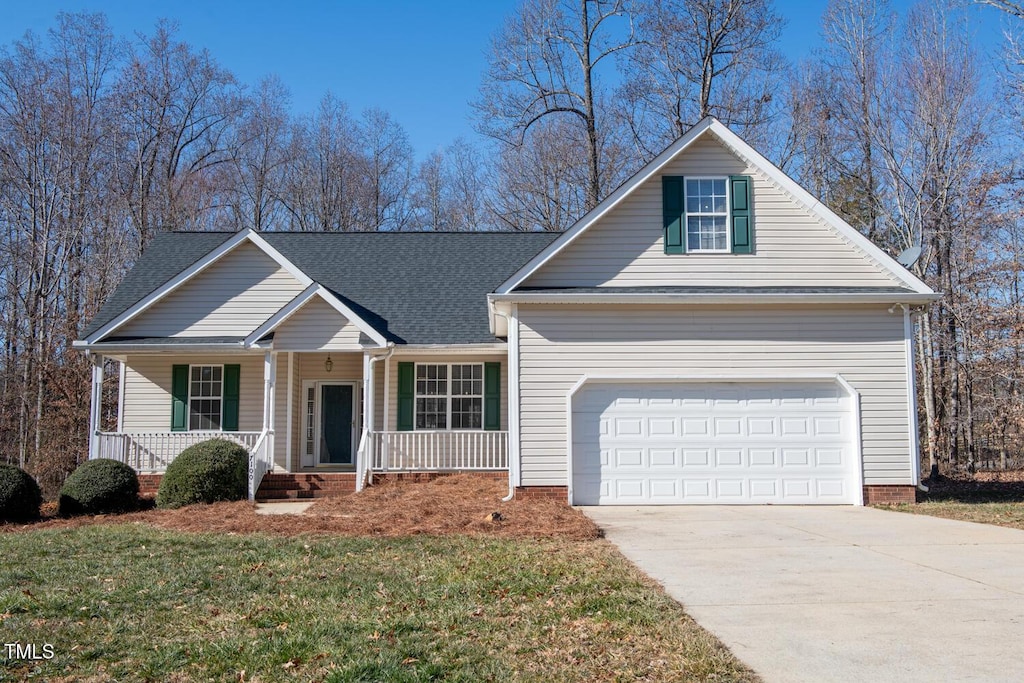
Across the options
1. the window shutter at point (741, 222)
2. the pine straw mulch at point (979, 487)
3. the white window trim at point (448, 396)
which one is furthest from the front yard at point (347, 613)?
the pine straw mulch at point (979, 487)

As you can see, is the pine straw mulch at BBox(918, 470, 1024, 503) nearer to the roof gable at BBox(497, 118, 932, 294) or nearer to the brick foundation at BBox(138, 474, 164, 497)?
the roof gable at BBox(497, 118, 932, 294)

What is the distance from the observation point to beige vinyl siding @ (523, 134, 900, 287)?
14219 mm

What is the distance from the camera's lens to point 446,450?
1758 cm

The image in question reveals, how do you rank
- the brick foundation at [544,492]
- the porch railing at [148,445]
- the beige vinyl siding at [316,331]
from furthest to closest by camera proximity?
the porch railing at [148,445]
the beige vinyl siding at [316,331]
the brick foundation at [544,492]

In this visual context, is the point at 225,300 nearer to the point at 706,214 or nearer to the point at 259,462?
the point at 259,462

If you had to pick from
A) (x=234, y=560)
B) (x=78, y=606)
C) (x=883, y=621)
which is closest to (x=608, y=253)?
(x=234, y=560)

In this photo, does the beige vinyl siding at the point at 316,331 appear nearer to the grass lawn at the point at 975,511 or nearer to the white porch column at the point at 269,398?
the white porch column at the point at 269,398

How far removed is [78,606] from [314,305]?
1052 centimetres

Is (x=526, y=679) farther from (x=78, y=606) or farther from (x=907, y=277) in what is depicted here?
(x=907, y=277)

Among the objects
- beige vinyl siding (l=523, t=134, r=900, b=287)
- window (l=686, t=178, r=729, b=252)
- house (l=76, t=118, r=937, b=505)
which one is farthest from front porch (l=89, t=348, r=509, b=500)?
window (l=686, t=178, r=729, b=252)

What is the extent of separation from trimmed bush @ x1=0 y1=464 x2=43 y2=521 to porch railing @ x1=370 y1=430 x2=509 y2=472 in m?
6.23

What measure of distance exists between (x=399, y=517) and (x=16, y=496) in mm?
6303

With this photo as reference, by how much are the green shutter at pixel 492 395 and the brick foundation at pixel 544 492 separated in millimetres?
4234

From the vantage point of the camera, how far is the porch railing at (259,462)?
15492mm
